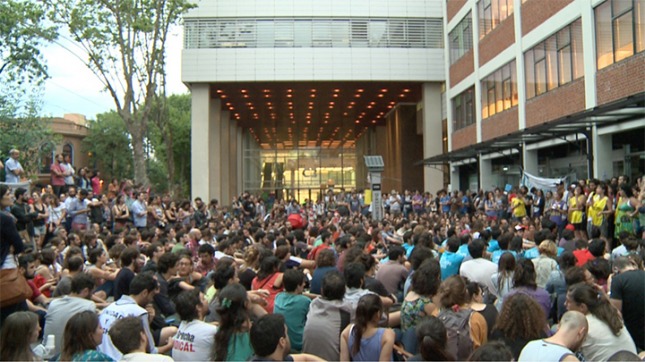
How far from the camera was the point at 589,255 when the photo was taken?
8.41 metres

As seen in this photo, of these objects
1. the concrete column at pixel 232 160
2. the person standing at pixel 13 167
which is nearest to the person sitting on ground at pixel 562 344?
the person standing at pixel 13 167

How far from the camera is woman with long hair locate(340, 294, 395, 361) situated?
4.97m

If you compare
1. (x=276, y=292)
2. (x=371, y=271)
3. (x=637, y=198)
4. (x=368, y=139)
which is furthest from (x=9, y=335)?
(x=368, y=139)

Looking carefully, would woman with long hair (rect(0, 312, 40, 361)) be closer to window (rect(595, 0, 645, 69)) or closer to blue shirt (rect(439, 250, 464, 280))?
blue shirt (rect(439, 250, 464, 280))

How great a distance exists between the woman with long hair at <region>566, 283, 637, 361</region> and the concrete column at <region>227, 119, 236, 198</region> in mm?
41740

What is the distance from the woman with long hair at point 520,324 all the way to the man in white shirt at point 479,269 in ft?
8.46

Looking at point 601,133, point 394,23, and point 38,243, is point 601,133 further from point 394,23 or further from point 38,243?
point 394,23

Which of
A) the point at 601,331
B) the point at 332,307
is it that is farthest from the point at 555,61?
the point at 332,307

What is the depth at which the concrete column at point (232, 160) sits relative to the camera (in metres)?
47.1

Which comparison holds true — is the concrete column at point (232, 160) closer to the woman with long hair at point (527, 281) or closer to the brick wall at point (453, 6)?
the brick wall at point (453, 6)

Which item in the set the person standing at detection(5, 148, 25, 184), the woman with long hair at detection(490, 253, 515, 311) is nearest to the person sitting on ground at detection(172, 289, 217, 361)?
the woman with long hair at detection(490, 253, 515, 311)

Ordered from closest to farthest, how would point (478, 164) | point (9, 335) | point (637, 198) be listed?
point (9, 335)
point (637, 198)
point (478, 164)

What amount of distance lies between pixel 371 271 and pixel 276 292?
143 centimetres

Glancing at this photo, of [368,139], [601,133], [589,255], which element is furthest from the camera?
[368,139]
